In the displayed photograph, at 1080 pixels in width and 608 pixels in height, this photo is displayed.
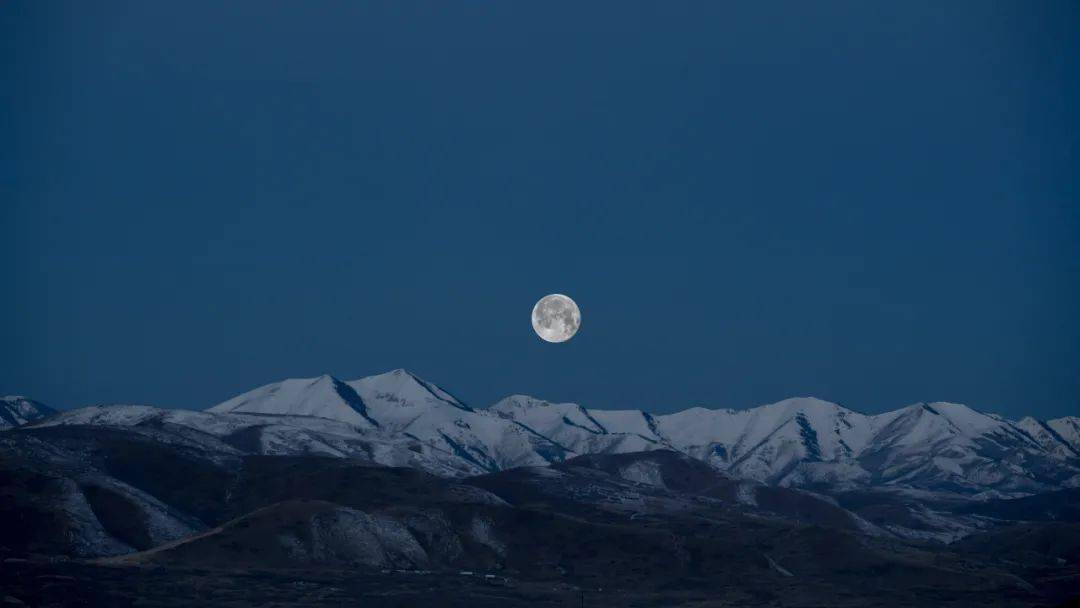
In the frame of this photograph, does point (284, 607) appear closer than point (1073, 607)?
No

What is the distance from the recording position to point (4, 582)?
650 ft

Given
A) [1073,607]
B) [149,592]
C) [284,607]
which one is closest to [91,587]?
[149,592]

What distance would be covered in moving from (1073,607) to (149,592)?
14468 cm

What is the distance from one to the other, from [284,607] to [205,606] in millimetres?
12936

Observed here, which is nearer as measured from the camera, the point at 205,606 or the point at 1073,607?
the point at 1073,607

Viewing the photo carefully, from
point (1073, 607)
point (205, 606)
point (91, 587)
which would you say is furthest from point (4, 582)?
point (1073, 607)

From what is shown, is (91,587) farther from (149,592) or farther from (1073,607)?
(1073,607)

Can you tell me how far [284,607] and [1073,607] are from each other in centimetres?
12713

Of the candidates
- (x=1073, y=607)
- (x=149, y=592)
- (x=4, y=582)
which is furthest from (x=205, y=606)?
(x=1073, y=607)

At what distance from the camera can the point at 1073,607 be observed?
Result: 118 metres

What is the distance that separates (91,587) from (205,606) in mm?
21698

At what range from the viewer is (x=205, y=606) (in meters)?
194

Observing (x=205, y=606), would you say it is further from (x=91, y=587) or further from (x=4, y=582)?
(x=4, y=582)

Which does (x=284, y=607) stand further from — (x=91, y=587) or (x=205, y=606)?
(x=91, y=587)
